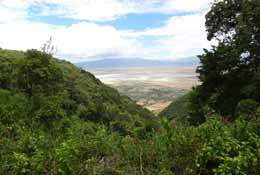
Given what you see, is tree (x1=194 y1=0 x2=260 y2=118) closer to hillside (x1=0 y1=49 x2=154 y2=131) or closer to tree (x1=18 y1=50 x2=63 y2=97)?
tree (x1=18 y1=50 x2=63 y2=97)

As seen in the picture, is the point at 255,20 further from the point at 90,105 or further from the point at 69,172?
the point at 90,105

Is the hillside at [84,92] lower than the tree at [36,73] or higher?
lower

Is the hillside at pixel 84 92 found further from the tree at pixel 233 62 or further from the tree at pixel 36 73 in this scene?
the tree at pixel 233 62

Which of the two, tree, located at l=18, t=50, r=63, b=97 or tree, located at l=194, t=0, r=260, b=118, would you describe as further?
tree, located at l=18, t=50, r=63, b=97


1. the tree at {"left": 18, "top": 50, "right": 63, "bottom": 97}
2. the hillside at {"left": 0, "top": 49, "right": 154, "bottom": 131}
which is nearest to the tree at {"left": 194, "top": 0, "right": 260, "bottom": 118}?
the tree at {"left": 18, "top": 50, "right": 63, "bottom": 97}

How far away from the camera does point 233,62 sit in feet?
83.1

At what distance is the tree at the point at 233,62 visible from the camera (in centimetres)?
2470

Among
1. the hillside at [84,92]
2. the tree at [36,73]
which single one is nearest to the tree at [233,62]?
the tree at [36,73]

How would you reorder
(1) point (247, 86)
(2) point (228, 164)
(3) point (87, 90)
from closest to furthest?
(2) point (228, 164)
(1) point (247, 86)
(3) point (87, 90)

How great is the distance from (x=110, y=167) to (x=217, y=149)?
4.41ft

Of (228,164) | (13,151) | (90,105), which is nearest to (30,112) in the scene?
(13,151)

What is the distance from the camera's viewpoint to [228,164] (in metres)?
5.05

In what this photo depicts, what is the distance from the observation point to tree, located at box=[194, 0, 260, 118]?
24.7 metres

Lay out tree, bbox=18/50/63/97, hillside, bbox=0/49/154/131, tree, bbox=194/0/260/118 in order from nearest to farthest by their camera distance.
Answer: tree, bbox=194/0/260/118 < tree, bbox=18/50/63/97 < hillside, bbox=0/49/154/131
